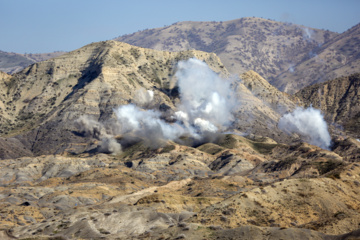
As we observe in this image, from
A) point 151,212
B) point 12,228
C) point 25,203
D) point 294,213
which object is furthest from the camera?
point 25,203

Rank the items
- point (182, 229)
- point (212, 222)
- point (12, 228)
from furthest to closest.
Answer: point (12, 228)
point (212, 222)
point (182, 229)

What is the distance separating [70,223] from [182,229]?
156ft

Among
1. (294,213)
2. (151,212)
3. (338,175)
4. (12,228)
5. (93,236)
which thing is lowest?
(12,228)

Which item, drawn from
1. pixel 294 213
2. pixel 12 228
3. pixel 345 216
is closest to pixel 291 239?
pixel 345 216

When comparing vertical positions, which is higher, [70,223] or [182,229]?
[182,229]

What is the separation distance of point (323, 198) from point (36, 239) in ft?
219

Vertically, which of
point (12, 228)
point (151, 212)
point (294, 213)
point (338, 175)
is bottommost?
point (12, 228)

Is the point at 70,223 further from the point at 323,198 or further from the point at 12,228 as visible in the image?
the point at 323,198

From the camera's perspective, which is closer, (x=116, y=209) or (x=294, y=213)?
(x=294, y=213)

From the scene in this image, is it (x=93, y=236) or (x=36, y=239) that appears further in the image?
(x=93, y=236)

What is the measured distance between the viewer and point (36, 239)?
115m

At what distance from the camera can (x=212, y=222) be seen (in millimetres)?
113688

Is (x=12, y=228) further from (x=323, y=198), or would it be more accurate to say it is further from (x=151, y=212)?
(x=323, y=198)

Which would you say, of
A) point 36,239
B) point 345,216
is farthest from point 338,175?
point 36,239
